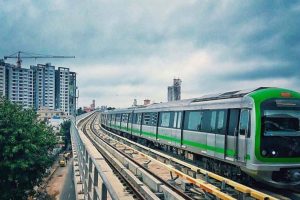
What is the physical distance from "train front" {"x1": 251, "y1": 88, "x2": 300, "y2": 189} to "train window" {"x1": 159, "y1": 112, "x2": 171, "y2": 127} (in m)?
9.36

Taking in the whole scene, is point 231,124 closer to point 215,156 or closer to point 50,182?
point 215,156

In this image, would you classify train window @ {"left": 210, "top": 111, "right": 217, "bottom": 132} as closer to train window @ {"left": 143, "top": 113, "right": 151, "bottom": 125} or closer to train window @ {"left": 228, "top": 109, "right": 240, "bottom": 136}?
train window @ {"left": 228, "top": 109, "right": 240, "bottom": 136}

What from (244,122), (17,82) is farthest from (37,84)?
(244,122)

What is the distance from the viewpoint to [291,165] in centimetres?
1041

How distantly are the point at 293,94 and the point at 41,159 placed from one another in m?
16.1

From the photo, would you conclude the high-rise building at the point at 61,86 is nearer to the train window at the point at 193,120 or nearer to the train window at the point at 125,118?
the train window at the point at 125,118

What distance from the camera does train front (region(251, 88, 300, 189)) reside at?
10203mm

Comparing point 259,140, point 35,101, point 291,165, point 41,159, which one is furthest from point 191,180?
point 35,101

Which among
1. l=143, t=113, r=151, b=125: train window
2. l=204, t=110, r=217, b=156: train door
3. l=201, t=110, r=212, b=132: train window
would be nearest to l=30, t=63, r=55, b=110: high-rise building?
l=143, t=113, r=151, b=125: train window

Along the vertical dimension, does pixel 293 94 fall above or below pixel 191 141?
above

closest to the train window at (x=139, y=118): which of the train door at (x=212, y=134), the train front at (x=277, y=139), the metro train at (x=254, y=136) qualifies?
the metro train at (x=254, y=136)

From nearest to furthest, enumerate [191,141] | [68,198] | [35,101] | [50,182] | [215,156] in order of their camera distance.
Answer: [215,156] → [191,141] → [68,198] → [50,182] → [35,101]

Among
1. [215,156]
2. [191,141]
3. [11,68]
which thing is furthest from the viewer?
[11,68]

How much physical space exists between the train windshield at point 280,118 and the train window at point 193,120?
169 inches
